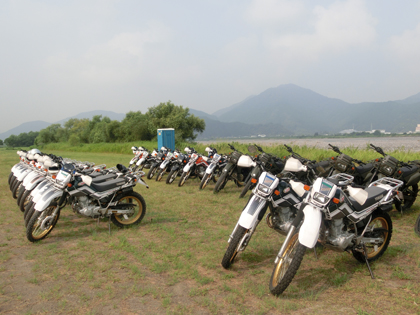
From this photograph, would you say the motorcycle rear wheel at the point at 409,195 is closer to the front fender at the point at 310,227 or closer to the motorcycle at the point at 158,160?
the front fender at the point at 310,227

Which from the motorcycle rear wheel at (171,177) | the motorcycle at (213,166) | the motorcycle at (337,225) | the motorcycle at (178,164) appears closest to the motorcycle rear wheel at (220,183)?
the motorcycle at (213,166)

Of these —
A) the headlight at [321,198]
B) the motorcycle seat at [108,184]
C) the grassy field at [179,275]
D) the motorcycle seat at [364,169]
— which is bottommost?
the grassy field at [179,275]

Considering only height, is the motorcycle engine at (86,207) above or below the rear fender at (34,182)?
below

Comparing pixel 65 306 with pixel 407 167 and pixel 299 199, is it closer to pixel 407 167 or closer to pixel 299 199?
pixel 299 199

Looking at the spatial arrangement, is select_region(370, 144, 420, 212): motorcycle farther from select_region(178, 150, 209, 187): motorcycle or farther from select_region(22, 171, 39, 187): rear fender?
select_region(22, 171, 39, 187): rear fender

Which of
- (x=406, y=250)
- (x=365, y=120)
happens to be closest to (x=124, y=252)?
(x=406, y=250)

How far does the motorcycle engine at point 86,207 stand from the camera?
14.5 ft

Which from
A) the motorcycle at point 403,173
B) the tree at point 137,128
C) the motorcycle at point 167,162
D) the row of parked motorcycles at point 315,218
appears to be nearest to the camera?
the row of parked motorcycles at point 315,218

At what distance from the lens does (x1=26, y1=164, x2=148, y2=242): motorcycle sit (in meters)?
4.09

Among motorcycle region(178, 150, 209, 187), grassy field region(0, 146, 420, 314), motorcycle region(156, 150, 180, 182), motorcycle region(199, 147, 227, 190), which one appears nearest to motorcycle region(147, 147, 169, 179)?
motorcycle region(156, 150, 180, 182)

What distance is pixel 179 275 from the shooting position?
311 centimetres

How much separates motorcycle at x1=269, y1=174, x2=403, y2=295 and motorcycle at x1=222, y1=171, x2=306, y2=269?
1.30ft

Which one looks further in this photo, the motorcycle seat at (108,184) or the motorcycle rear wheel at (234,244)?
the motorcycle seat at (108,184)

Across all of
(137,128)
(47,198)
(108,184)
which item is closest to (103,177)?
(108,184)
